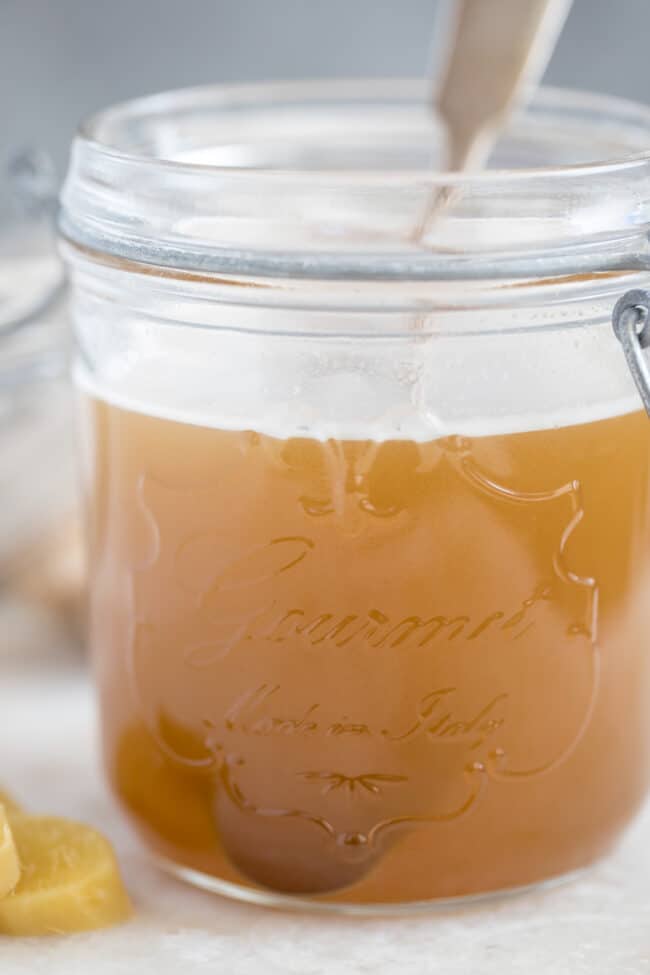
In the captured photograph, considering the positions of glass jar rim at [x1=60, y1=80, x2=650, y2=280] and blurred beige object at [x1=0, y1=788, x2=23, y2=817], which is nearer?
glass jar rim at [x1=60, y1=80, x2=650, y2=280]

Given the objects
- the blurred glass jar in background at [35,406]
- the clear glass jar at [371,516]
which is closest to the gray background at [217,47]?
the blurred glass jar in background at [35,406]

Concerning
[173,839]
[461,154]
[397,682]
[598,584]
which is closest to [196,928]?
[173,839]

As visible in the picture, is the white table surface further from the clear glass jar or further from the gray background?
the gray background

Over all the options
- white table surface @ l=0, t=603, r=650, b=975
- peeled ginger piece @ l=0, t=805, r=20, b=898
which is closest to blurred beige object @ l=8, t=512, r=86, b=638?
white table surface @ l=0, t=603, r=650, b=975

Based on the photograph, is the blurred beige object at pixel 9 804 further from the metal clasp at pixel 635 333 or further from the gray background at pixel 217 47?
the gray background at pixel 217 47

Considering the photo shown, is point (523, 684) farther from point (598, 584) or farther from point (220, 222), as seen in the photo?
point (220, 222)

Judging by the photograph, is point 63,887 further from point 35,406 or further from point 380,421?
point 35,406

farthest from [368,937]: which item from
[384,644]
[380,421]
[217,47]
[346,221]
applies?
[217,47]
